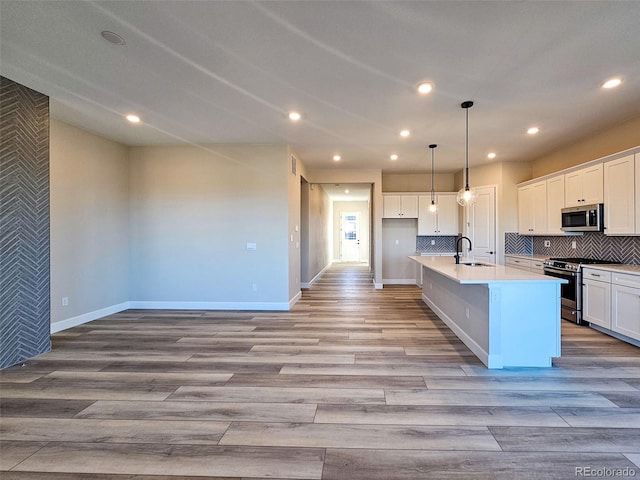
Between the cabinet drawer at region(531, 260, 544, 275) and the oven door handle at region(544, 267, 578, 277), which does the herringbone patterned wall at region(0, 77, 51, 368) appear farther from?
the cabinet drawer at region(531, 260, 544, 275)

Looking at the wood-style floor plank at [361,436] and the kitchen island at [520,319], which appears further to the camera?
the kitchen island at [520,319]

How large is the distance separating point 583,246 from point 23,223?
Result: 7551mm

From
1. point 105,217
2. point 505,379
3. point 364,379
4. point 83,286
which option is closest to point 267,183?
point 105,217

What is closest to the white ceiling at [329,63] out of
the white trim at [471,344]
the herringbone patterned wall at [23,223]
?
the herringbone patterned wall at [23,223]

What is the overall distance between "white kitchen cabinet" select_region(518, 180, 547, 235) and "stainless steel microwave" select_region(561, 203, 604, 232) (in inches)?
22.7

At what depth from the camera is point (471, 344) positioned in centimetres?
349

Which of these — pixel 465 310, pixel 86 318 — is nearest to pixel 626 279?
pixel 465 310

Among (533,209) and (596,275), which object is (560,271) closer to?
(596,275)

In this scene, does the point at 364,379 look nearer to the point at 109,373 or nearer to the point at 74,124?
the point at 109,373

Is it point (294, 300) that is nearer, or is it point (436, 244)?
point (294, 300)

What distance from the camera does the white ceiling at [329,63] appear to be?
2.16m


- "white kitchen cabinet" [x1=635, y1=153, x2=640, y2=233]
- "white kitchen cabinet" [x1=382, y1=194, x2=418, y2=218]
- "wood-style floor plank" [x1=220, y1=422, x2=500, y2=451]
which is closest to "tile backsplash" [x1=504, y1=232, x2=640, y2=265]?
"white kitchen cabinet" [x1=635, y1=153, x2=640, y2=233]

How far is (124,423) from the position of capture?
218 centimetres

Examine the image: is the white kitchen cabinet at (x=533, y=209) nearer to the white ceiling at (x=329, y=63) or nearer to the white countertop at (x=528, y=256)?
the white countertop at (x=528, y=256)
